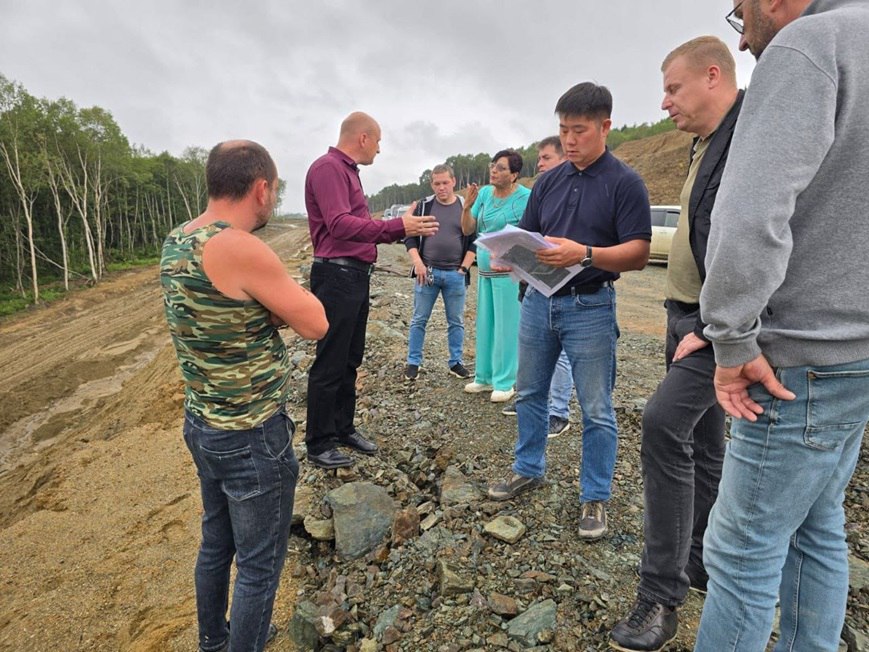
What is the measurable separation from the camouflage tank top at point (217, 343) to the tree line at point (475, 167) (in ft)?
8.01

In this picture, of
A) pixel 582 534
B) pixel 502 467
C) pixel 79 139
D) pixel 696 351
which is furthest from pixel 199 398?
pixel 79 139

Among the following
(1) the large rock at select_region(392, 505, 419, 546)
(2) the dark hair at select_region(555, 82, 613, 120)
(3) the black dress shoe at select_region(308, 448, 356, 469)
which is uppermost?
(2) the dark hair at select_region(555, 82, 613, 120)

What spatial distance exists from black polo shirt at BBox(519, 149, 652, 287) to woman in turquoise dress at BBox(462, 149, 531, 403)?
1.53 m

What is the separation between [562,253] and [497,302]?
2114mm

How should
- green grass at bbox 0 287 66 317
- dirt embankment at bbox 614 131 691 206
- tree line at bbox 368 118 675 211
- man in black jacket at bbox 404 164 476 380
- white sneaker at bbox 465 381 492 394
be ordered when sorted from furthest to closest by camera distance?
tree line at bbox 368 118 675 211 → dirt embankment at bbox 614 131 691 206 → green grass at bbox 0 287 66 317 → man in black jacket at bbox 404 164 476 380 → white sneaker at bbox 465 381 492 394

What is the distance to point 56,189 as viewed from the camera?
22047mm

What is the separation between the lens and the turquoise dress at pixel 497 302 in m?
4.29

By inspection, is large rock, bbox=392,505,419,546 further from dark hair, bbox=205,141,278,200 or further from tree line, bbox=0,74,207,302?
tree line, bbox=0,74,207,302

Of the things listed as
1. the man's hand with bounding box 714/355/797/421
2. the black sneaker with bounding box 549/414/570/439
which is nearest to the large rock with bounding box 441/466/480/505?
the black sneaker with bounding box 549/414/570/439

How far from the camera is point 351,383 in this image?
12.4ft

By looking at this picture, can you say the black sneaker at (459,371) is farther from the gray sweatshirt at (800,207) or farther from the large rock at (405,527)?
the gray sweatshirt at (800,207)

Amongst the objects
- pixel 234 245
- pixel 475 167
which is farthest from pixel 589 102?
pixel 475 167

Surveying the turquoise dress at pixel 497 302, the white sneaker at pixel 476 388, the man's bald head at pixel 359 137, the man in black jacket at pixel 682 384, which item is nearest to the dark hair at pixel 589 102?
the man in black jacket at pixel 682 384

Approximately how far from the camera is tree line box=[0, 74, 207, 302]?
1897 centimetres
